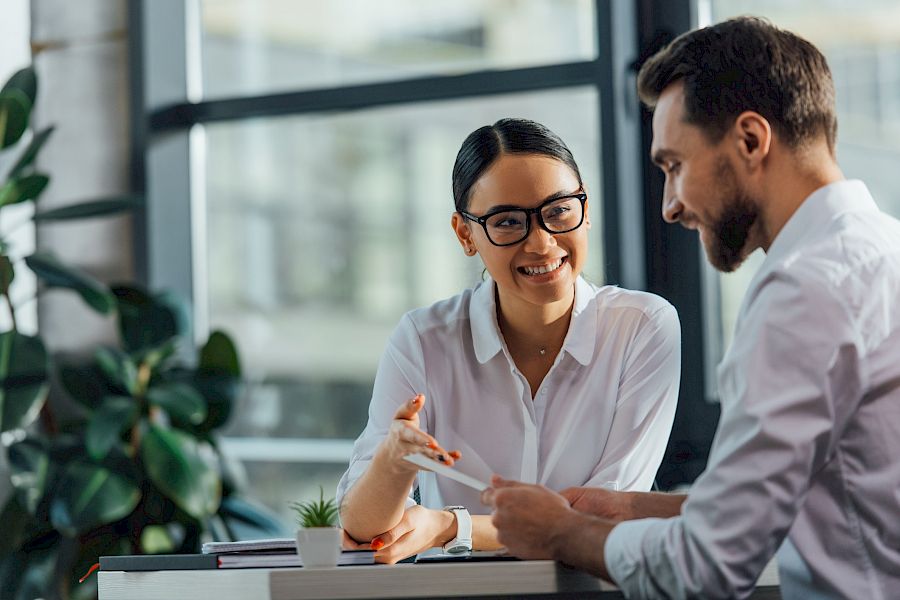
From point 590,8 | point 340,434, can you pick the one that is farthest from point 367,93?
point 340,434

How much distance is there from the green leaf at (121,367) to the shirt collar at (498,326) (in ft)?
5.44

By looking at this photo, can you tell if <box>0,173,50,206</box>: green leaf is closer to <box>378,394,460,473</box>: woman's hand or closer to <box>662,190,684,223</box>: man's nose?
<box>378,394,460,473</box>: woman's hand

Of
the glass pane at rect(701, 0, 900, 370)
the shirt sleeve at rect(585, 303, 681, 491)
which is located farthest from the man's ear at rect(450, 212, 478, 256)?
Answer: the glass pane at rect(701, 0, 900, 370)

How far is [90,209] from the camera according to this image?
12.2 feet

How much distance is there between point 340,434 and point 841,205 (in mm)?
2802

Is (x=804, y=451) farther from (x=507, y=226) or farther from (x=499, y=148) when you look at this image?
(x=499, y=148)

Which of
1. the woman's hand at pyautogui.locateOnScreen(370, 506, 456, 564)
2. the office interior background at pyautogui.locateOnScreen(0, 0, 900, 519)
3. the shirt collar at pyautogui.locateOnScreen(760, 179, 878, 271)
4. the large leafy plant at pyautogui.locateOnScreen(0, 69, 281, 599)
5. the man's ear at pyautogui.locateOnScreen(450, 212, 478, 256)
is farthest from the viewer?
the office interior background at pyautogui.locateOnScreen(0, 0, 900, 519)

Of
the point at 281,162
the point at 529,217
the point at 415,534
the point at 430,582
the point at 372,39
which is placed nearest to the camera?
the point at 430,582

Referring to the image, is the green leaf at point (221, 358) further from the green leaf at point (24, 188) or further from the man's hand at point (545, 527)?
the man's hand at point (545, 527)

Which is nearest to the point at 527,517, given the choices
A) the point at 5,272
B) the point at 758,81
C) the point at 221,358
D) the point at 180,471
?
the point at 758,81

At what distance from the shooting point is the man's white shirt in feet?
4.29

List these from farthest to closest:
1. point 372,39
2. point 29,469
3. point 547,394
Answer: point 372,39 → point 29,469 → point 547,394

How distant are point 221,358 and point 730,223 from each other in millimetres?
2464

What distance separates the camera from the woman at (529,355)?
2.14m
